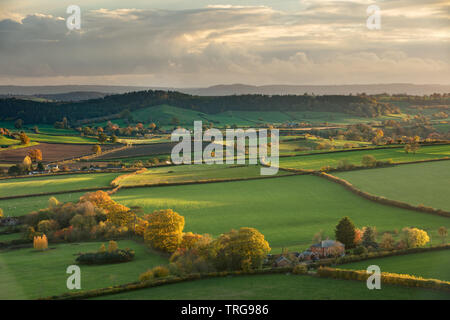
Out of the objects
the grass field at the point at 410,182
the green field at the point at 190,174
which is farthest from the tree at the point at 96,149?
the grass field at the point at 410,182

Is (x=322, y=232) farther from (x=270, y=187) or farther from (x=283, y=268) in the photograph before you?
(x=270, y=187)

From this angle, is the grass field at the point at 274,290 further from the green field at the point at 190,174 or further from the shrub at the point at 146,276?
the green field at the point at 190,174

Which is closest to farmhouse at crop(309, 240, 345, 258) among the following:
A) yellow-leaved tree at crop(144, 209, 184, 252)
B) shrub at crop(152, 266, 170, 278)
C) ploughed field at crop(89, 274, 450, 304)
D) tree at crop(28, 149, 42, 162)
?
ploughed field at crop(89, 274, 450, 304)

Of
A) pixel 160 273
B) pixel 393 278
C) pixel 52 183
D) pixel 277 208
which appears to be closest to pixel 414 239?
pixel 393 278

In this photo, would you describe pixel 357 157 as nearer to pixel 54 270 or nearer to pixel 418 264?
pixel 418 264

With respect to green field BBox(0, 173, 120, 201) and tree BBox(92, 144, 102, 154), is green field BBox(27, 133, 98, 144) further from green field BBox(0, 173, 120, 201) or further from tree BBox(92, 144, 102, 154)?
green field BBox(0, 173, 120, 201)

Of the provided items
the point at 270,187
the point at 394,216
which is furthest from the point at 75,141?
the point at 394,216
